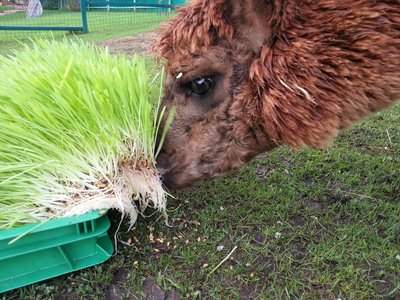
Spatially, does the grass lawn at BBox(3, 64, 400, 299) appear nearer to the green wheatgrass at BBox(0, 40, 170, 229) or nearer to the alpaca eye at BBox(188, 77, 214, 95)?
the green wheatgrass at BBox(0, 40, 170, 229)

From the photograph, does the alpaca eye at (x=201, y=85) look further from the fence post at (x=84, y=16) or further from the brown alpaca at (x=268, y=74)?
the fence post at (x=84, y=16)

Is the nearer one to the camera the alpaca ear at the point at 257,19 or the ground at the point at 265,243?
the alpaca ear at the point at 257,19

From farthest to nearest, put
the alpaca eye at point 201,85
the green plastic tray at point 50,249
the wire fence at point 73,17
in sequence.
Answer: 1. the wire fence at point 73,17
2. the alpaca eye at point 201,85
3. the green plastic tray at point 50,249

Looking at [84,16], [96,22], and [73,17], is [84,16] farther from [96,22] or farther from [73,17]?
[96,22]

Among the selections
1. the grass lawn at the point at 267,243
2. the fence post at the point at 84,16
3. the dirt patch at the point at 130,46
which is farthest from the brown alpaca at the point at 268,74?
the fence post at the point at 84,16

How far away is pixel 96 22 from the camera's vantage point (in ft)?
44.0

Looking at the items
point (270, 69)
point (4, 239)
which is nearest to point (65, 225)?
point (4, 239)

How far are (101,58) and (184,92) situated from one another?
0.67 metres

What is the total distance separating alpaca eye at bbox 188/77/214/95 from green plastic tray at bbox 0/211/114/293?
2.30 feet

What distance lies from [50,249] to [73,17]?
12692mm

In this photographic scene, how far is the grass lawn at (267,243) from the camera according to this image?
1.67 metres

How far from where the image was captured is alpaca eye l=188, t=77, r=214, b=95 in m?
1.65

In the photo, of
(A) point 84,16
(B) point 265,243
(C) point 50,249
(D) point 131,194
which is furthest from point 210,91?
(A) point 84,16

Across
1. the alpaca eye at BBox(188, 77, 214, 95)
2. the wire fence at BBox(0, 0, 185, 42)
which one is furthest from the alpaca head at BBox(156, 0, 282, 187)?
the wire fence at BBox(0, 0, 185, 42)
